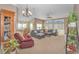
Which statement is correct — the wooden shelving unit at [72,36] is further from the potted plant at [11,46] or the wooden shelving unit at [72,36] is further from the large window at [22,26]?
the potted plant at [11,46]

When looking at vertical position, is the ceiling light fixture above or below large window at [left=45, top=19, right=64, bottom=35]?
above

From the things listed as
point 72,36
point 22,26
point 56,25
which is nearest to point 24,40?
point 22,26

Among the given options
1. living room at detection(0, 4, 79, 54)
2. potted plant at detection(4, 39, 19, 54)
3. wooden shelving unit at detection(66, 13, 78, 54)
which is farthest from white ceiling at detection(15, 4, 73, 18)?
potted plant at detection(4, 39, 19, 54)

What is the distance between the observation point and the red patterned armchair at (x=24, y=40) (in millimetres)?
1867

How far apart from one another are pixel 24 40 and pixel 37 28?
0.75 ft

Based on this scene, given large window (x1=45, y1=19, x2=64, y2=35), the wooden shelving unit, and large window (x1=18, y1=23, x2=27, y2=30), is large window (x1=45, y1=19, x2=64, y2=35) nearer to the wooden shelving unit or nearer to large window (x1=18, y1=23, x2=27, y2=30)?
the wooden shelving unit

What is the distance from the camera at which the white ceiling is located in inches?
72.9

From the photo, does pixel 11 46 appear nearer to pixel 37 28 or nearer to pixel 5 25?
pixel 5 25

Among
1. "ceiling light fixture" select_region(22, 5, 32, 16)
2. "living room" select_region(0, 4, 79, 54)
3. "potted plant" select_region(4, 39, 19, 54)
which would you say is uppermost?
"ceiling light fixture" select_region(22, 5, 32, 16)

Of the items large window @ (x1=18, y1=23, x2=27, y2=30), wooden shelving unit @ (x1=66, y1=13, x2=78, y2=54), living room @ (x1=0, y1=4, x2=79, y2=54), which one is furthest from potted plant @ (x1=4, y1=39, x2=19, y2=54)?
wooden shelving unit @ (x1=66, y1=13, x2=78, y2=54)

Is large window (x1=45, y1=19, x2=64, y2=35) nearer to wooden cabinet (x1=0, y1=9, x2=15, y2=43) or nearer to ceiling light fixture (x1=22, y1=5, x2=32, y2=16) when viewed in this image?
ceiling light fixture (x1=22, y1=5, x2=32, y2=16)

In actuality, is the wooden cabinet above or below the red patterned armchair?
above
